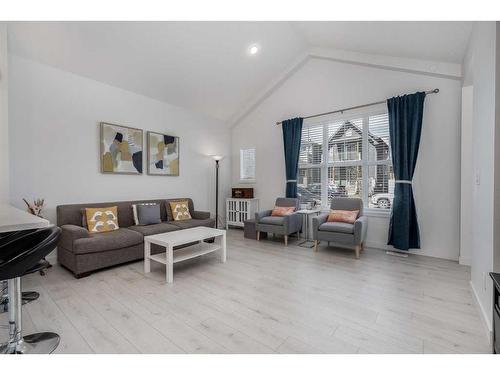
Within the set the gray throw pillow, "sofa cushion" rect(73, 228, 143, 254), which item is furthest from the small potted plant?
the gray throw pillow

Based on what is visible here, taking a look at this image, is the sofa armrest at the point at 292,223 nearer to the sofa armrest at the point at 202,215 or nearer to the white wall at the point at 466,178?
the sofa armrest at the point at 202,215

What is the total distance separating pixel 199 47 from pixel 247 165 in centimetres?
273

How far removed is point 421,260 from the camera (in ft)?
11.2

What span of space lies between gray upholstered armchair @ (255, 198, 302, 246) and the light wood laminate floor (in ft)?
3.24

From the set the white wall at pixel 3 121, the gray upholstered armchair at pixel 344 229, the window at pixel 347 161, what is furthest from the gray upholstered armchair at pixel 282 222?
the white wall at pixel 3 121

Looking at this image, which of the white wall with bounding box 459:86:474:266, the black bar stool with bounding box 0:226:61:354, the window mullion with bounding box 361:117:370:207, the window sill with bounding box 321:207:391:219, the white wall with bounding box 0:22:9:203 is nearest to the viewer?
the black bar stool with bounding box 0:226:61:354

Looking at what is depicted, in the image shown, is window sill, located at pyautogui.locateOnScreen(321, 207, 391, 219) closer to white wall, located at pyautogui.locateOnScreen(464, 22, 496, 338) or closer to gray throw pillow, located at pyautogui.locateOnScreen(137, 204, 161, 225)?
white wall, located at pyautogui.locateOnScreen(464, 22, 496, 338)

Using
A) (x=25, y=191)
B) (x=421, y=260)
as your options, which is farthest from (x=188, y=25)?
(x=421, y=260)

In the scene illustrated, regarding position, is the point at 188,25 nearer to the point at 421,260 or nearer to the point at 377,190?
the point at 377,190

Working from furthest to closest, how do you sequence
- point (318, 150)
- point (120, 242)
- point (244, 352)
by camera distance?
1. point (318, 150)
2. point (120, 242)
3. point (244, 352)

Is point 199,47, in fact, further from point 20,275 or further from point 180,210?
point 20,275

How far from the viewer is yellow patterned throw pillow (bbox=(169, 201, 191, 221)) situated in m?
4.32
